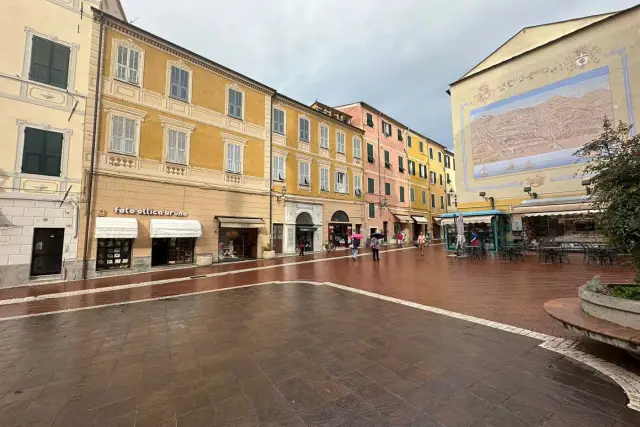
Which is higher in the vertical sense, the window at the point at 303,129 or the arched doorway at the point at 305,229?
the window at the point at 303,129

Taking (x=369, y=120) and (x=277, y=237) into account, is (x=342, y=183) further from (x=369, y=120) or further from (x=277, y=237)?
(x=369, y=120)

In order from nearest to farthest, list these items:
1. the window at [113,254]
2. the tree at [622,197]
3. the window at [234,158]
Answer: the tree at [622,197], the window at [113,254], the window at [234,158]

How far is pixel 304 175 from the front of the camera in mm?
20375

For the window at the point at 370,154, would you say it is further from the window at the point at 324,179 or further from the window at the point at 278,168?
the window at the point at 278,168

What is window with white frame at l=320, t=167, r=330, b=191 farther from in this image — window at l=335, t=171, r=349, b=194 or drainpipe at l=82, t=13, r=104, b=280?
drainpipe at l=82, t=13, r=104, b=280

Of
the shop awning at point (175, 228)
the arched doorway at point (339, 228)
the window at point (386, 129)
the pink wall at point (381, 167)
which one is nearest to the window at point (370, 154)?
the pink wall at point (381, 167)

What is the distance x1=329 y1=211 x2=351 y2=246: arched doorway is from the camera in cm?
2227

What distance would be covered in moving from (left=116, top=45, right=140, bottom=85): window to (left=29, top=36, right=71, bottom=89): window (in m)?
1.77

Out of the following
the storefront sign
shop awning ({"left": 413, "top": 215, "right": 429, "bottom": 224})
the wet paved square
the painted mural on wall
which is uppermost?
the painted mural on wall

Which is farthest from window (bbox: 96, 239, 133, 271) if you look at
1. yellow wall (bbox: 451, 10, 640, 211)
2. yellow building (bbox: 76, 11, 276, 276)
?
yellow wall (bbox: 451, 10, 640, 211)

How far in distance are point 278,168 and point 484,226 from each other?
1390cm

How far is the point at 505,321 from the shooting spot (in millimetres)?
4965

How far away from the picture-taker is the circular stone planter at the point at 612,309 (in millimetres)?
3205

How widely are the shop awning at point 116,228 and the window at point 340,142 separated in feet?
52.1
